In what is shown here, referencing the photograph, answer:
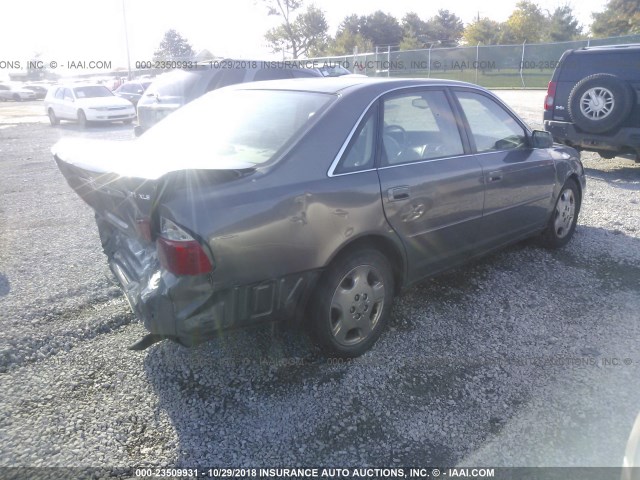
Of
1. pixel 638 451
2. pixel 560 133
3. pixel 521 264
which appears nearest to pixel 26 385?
pixel 638 451

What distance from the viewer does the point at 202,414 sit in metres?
2.77

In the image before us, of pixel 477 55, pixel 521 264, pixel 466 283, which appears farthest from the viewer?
pixel 477 55

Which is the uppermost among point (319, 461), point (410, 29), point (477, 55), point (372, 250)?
point (410, 29)

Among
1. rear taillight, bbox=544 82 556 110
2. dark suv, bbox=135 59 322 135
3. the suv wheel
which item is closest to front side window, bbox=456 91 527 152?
the suv wheel

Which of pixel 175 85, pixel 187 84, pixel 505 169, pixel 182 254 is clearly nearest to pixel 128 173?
pixel 182 254

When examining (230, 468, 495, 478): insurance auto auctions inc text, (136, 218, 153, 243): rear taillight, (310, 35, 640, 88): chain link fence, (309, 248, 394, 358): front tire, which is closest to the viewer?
(230, 468, 495, 478): insurance auto auctions inc text

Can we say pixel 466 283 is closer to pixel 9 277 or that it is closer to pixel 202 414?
pixel 202 414

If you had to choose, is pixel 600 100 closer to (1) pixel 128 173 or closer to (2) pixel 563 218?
(2) pixel 563 218

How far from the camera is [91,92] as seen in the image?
62.0ft

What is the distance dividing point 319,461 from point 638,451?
130 centimetres

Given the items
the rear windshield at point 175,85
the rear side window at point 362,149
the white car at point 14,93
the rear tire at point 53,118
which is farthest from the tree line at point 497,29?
the rear side window at point 362,149

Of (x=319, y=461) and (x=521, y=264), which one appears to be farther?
(x=521, y=264)

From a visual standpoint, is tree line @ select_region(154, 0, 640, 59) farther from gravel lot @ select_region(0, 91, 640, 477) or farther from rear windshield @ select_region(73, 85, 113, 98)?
gravel lot @ select_region(0, 91, 640, 477)

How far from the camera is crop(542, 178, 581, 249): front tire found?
4895mm
